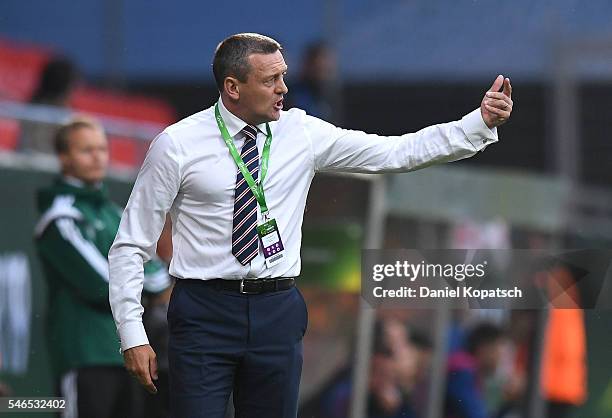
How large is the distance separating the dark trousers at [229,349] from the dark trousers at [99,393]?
1.42 meters

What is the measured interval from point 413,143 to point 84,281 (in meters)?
1.73

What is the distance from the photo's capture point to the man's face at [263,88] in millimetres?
4492

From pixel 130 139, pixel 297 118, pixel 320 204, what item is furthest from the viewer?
pixel 130 139

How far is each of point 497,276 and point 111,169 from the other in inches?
87.4

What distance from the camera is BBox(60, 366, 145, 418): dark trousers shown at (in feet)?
19.4

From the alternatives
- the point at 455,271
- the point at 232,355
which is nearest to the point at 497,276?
the point at 455,271

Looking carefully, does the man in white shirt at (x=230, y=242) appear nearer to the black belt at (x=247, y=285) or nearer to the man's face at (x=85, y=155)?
the black belt at (x=247, y=285)

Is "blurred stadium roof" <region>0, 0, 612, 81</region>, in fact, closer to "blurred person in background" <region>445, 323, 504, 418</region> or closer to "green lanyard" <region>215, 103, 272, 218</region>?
"blurred person in background" <region>445, 323, 504, 418</region>

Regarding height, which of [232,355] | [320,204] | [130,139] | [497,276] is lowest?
[232,355]

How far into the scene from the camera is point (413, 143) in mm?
4613

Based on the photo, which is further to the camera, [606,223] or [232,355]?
[606,223]

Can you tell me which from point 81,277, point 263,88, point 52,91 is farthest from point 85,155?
point 52,91

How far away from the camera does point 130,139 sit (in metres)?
7.89

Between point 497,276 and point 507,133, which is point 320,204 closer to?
point 497,276
